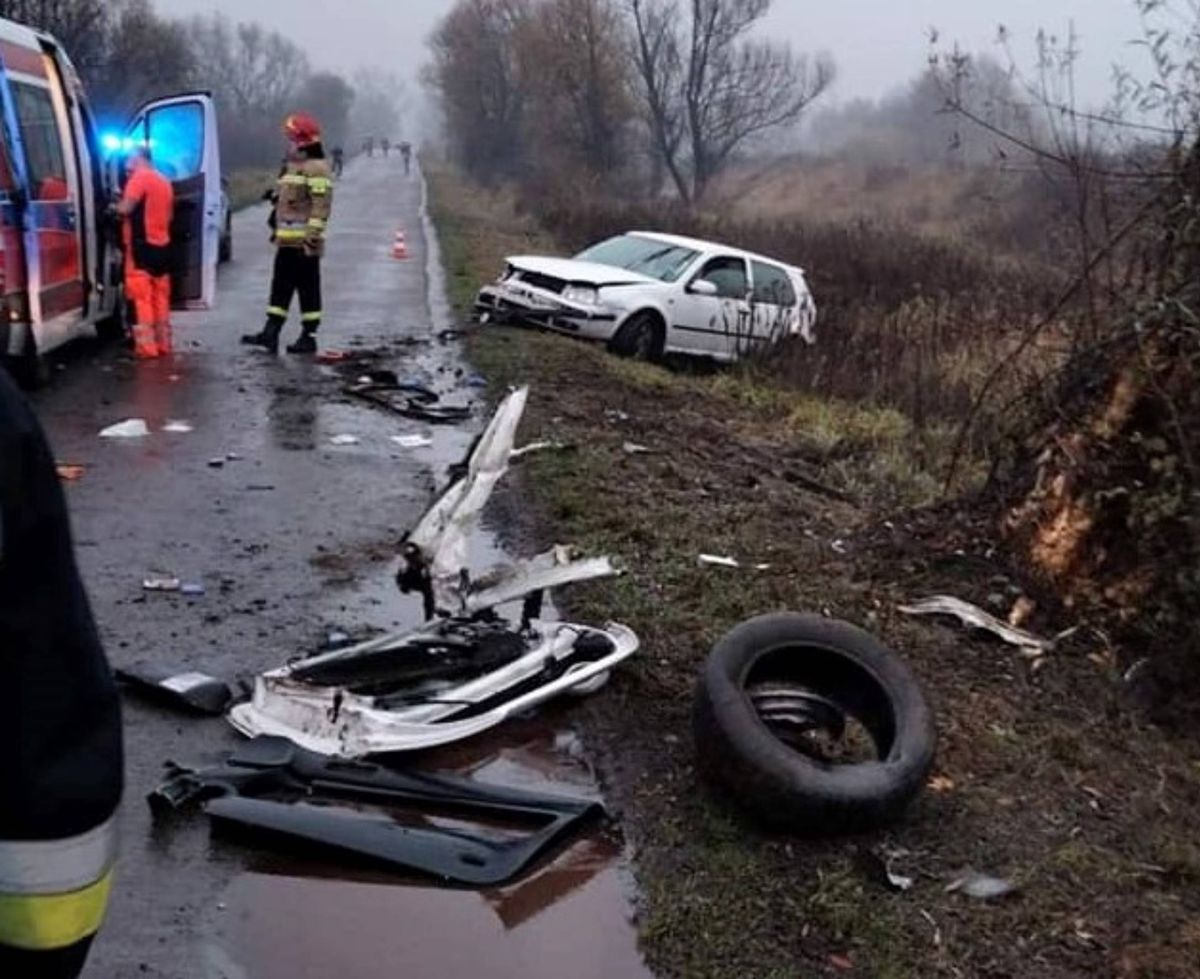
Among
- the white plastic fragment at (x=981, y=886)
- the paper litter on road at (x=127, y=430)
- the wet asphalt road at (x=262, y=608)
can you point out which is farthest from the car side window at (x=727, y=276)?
the white plastic fragment at (x=981, y=886)

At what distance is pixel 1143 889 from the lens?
13.3 feet

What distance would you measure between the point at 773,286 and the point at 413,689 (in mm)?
11446

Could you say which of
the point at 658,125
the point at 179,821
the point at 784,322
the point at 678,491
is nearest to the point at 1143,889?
the point at 179,821

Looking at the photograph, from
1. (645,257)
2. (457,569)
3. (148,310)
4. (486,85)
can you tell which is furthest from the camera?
(486,85)

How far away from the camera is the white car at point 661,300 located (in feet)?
48.4

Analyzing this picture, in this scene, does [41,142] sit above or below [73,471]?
above

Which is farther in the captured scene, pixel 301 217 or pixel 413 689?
pixel 301 217

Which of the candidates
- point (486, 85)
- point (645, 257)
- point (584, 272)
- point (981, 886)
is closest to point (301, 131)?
point (584, 272)

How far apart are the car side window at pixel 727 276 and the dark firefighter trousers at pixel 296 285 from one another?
180 inches

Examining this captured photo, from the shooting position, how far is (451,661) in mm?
5047

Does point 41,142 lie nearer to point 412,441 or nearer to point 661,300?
point 412,441

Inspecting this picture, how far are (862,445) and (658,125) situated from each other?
4468 centimetres

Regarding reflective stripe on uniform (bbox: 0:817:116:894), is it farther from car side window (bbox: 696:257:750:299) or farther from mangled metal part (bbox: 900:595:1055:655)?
car side window (bbox: 696:257:750:299)

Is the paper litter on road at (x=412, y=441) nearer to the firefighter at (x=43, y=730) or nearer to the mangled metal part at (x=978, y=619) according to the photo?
the mangled metal part at (x=978, y=619)
